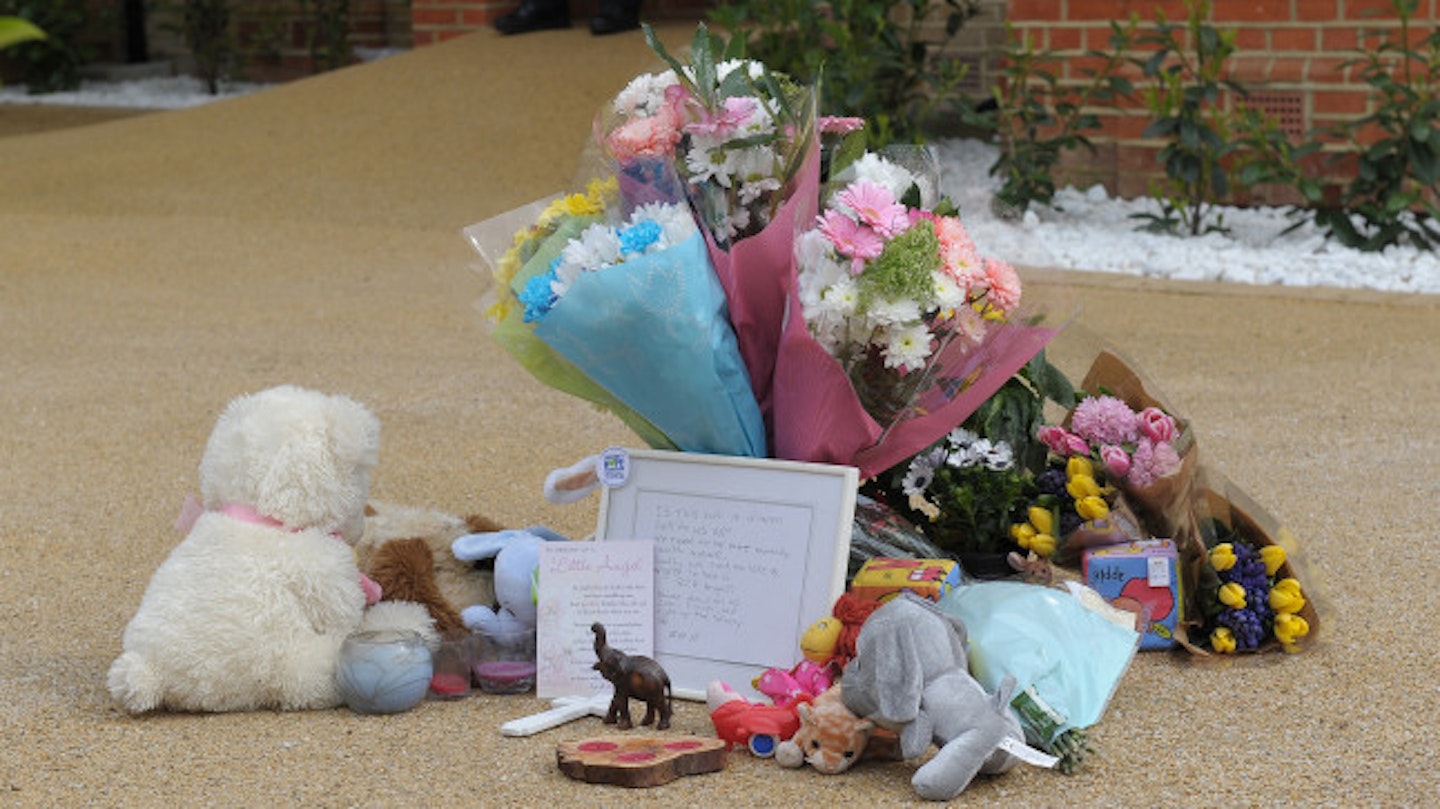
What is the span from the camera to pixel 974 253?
3092 mm

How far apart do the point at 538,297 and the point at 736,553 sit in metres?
0.50

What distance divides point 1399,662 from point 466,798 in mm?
1532

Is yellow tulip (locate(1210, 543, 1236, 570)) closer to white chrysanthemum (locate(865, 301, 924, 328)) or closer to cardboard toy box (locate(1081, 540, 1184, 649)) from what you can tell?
cardboard toy box (locate(1081, 540, 1184, 649))

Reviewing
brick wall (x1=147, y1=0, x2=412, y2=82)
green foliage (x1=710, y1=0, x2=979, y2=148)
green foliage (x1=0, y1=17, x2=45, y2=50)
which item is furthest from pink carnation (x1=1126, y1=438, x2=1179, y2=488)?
brick wall (x1=147, y1=0, x2=412, y2=82)

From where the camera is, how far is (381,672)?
2965mm

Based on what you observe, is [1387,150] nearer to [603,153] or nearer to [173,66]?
[603,153]

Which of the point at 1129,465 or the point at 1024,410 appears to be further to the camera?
the point at 1024,410

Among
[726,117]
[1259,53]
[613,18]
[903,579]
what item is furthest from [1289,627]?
[613,18]

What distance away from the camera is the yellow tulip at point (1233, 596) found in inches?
127

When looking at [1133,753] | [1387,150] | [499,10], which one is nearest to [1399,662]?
[1133,753]

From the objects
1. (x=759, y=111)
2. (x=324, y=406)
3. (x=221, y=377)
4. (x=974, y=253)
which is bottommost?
(x=221, y=377)

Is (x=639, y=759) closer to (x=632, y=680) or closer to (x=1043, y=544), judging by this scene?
(x=632, y=680)

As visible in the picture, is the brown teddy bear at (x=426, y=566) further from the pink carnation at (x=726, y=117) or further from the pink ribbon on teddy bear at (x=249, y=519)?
the pink carnation at (x=726, y=117)

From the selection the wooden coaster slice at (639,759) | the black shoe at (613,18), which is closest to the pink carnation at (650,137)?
the wooden coaster slice at (639,759)
